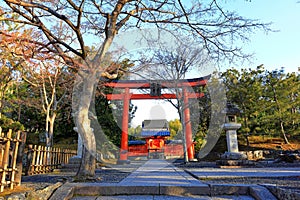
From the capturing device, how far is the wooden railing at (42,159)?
6204 mm

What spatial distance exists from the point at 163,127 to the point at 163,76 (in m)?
15.4

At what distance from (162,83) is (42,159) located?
7.49 m

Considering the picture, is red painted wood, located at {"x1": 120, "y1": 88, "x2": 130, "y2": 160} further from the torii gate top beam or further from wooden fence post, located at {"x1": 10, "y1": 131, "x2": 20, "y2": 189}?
wooden fence post, located at {"x1": 10, "y1": 131, "x2": 20, "y2": 189}

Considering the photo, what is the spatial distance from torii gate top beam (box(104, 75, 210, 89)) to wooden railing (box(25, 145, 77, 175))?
5303 millimetres

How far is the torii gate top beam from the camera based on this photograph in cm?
1223

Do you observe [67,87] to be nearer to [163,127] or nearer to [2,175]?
[2,175]

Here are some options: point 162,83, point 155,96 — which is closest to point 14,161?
point 162,83

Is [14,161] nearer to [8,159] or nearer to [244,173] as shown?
[8,159]

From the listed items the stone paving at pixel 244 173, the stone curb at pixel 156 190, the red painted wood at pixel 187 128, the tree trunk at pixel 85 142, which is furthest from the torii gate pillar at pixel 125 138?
the stone curb at pixel 156 190

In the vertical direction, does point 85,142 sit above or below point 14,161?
above

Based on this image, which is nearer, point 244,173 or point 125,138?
point 244,173

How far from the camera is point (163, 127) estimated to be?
2670cm

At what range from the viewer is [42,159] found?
6852mm

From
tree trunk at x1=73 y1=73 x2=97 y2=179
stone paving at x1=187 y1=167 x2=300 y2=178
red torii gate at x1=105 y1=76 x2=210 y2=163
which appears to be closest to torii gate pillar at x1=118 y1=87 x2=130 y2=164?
red torii gate at x1=105 y1=76 x2=210 y2=163
